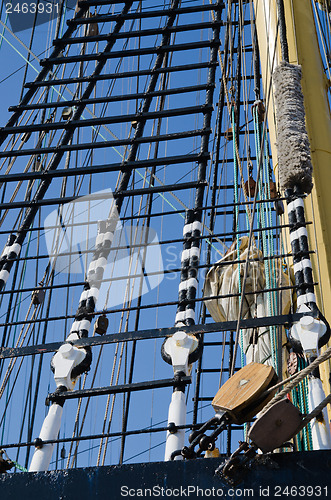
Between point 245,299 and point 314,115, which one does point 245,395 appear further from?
point 314,115

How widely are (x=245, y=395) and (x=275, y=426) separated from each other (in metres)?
0.28

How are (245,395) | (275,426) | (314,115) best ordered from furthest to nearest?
(314,115), (245,395), (275,426)

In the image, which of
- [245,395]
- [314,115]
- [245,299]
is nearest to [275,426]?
[245,395]

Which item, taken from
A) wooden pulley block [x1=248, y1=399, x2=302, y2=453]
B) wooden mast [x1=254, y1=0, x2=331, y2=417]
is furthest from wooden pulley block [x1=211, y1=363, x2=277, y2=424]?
wooden mast [x1=254, y1=0, x2=331, y2=417]

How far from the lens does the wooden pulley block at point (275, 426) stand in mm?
2750

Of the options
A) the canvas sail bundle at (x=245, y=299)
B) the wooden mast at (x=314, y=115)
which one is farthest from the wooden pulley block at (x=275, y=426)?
the canvas sail bundle at (x=245, y=299)

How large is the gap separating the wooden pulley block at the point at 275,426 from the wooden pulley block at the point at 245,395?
245mm

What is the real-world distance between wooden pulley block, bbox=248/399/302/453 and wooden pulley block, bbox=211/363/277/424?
0.24 metres

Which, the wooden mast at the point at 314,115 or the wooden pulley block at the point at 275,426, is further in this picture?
the wooden mast at the point at 314,115

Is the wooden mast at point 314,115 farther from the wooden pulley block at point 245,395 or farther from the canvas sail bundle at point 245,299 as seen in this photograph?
the wooden pulley block at point 245,395

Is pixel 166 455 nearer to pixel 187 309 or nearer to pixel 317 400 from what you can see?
pixel 317 400

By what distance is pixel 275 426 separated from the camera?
2777 millimetres

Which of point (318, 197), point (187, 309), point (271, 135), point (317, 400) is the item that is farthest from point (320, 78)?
point (317, 400)

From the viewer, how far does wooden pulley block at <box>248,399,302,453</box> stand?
108 inches
